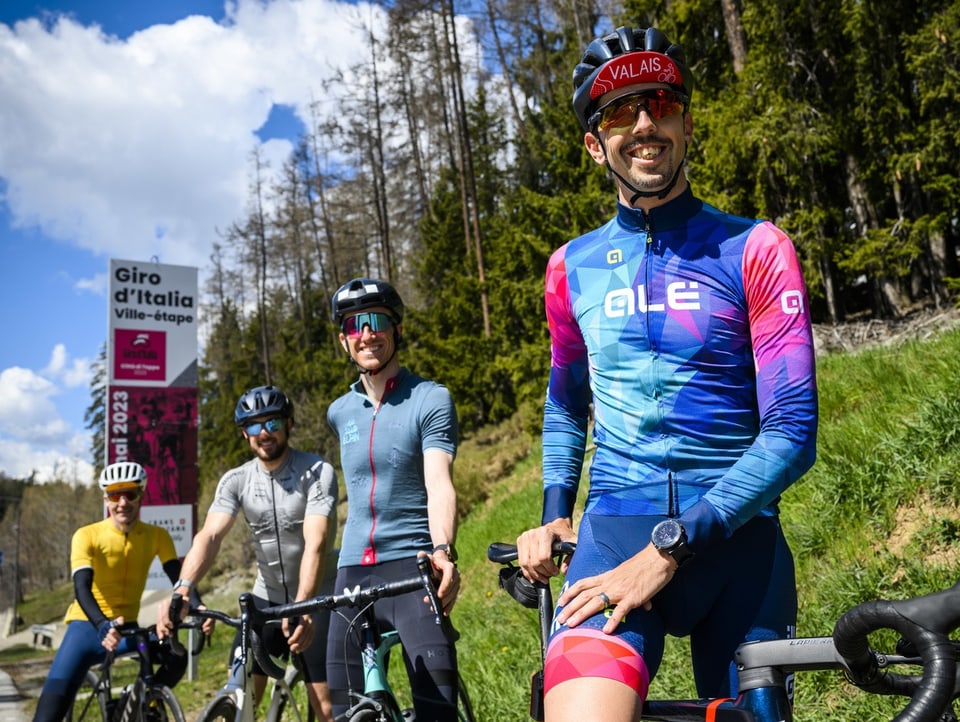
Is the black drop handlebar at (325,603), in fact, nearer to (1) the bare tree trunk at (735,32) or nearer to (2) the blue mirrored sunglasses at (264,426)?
(2) the blue mirrored sunglasses at (264,426)

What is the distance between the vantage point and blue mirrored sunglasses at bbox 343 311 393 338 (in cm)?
427

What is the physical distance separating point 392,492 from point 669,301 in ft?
7.46

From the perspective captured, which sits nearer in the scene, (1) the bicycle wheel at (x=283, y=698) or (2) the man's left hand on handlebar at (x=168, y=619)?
(2) the man's left hand on handlebar at (x=168, y=619)

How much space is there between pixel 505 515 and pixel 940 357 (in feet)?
24.3

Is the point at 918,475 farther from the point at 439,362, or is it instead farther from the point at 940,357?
the point at 439,362

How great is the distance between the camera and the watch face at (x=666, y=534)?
175 cm

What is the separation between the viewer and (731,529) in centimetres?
183

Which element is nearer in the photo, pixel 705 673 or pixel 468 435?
pixel 705 673

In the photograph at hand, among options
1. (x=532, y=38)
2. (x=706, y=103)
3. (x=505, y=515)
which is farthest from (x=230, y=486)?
(x=532, y=38)

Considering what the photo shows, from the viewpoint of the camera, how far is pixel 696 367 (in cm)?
208

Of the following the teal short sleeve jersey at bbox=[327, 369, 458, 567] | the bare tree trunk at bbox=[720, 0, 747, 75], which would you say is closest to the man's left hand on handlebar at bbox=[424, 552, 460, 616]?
the teal short sleeve jersey at bbox=[327, 369, 458, 567]

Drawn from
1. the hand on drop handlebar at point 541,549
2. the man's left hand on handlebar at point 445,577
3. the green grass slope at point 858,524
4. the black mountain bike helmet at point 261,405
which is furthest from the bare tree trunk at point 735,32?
the hand on drop handlebar at point 541,549

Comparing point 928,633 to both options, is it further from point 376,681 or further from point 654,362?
point 376,681

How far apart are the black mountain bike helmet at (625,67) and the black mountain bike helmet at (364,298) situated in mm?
2042
